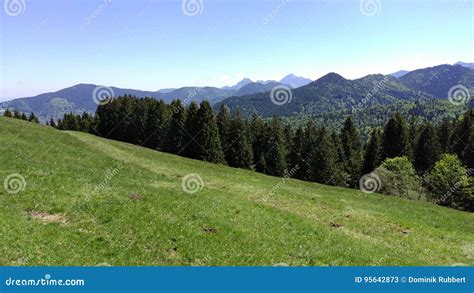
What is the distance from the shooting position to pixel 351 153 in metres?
113

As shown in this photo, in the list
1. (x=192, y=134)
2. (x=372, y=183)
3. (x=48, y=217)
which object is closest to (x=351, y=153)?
(x=372, y=183)

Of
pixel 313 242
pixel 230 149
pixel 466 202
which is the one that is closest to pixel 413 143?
pixel 466 202

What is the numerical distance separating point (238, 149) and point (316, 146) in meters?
22.3

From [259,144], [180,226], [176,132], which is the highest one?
[176,132]

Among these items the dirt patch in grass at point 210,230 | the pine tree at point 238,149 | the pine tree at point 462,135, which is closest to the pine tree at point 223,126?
the pine tree at point 238,149

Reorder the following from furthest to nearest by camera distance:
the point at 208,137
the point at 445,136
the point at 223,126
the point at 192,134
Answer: the point at 445,136, the point at 223,126, the point at 192,134, the point at 208,137

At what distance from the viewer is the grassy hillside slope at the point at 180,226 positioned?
17734mm

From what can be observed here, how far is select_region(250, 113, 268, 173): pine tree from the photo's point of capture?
106488mm

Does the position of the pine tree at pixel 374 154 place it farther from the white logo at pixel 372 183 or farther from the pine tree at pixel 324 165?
the white logo at pixel 372 183

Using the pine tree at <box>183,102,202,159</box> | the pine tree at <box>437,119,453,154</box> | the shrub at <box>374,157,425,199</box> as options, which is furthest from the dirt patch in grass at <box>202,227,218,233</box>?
the pine tree at <box>437,119,453,154</box>

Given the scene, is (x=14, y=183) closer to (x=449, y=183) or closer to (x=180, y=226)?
(x=180, y=226)

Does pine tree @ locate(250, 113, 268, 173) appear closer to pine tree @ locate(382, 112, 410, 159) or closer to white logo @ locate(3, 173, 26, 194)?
pine tree @ locate(382, 112, 410, 159)

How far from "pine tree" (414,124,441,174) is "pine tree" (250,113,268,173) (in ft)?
153

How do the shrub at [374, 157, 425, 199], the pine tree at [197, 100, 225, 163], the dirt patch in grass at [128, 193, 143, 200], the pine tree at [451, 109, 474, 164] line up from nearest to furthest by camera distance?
the dirt patch in grass at [128, 193, 143, 200] < the shrub at [374, 157, 425, 199] < the pine tree at [197, 100, 225, 163] < the pine tree at [451, 109, 474, 164]
